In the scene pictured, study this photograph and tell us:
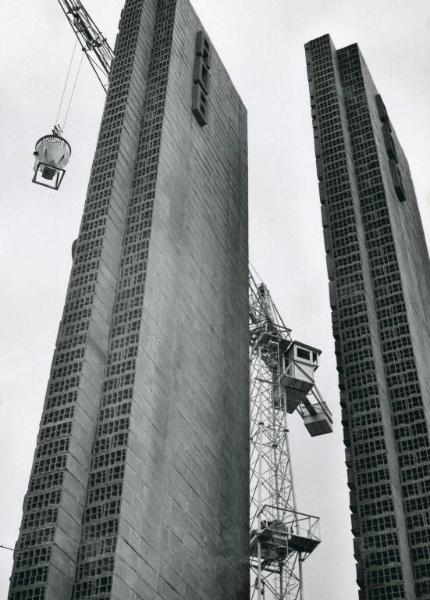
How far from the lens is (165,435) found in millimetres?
92125

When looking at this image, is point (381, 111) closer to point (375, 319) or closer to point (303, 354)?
point (303, 354)

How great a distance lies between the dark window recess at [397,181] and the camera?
5886 inches

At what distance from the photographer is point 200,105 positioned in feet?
424

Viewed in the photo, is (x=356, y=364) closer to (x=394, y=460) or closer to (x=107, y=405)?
(x=394, y=460)

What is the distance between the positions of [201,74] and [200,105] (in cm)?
730

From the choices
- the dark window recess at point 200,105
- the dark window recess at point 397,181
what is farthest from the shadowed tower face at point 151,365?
the dark window recess at point 397,181

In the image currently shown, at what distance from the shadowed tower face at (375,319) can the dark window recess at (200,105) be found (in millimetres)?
20708

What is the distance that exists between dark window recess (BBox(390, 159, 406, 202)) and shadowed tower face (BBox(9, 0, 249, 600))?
2675 centimetres

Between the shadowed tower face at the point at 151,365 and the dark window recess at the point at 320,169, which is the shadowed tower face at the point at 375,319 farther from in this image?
the shadowed tower face at the point at 151,365

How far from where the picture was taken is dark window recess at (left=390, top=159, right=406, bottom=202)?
490ft

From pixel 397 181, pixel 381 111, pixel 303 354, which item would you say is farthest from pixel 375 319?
pixel 381 111

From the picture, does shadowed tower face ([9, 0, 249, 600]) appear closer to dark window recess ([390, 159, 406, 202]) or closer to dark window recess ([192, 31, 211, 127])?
dark window recess ([192, 31, 211, 127])

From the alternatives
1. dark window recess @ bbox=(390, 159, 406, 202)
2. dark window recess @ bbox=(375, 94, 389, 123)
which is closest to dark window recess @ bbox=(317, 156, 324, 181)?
dark window recess @ bbox=(390, 159, 406, 202)

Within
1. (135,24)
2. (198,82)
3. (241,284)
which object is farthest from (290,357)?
(135,24)
